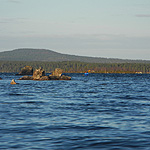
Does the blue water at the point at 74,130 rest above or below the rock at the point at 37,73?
below

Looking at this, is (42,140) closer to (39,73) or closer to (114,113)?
(114,113)

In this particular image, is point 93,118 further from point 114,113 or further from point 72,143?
point 72,143

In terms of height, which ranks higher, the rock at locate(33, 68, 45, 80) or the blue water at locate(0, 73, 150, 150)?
the rock at locate(33, 68, 45, 80)

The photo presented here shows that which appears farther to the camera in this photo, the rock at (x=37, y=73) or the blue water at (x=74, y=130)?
the rock at (x=37, y=73)

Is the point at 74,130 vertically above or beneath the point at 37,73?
beneath

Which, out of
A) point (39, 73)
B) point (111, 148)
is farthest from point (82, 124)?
point (39, 73)

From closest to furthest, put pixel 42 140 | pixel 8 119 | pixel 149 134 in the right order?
pixel 42 140
pixel 149 134
pixel 8 119

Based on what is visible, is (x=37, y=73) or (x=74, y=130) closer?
(x=74, y=130)

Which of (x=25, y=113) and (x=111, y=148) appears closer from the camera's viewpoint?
(x=111, y=148)

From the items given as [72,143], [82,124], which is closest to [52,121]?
[82,124]

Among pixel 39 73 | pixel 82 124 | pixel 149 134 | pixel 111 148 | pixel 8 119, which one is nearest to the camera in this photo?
pixel 111 148

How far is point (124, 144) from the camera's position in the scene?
16328 millimetres

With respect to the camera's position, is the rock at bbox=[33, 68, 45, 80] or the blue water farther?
the rock at bbox=[33, 68, 45, 80]

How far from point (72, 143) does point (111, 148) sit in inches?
79.5
